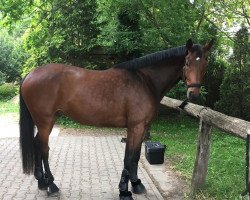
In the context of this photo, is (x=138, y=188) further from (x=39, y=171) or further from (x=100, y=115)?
(x=39, y=171)

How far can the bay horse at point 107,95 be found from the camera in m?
4.76

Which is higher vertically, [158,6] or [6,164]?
[158,6]

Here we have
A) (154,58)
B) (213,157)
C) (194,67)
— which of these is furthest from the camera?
(213,157)

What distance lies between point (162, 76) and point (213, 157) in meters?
3.03

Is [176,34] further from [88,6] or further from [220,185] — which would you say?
[220,185]

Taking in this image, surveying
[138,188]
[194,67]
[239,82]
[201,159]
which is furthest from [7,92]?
[194,67]

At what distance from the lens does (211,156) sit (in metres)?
7.33

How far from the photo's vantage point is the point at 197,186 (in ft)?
16.8

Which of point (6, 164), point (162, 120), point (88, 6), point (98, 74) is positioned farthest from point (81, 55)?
point (98, 74)

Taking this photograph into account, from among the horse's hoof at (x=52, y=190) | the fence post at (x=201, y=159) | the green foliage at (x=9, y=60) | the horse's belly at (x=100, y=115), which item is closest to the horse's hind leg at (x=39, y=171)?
Answer: the horse's hoof at (x=52, y=190)

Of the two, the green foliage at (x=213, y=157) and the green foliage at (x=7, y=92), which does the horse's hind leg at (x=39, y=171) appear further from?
the green foliage at (x=7, y=92)

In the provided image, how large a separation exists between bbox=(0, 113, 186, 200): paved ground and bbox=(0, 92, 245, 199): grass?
1.46ft

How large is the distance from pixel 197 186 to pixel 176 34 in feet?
19.4

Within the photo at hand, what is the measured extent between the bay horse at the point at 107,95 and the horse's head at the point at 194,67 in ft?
0.97
